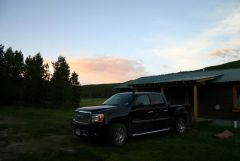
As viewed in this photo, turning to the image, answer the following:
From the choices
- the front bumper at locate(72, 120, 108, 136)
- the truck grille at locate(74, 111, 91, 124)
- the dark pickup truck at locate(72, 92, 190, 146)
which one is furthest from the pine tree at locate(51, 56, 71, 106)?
the front bumper at locate(72, 120, 108, 136)

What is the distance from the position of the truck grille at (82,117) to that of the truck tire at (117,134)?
0.86 metres

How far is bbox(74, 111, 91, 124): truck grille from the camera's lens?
11.0 metres

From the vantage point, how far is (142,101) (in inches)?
492

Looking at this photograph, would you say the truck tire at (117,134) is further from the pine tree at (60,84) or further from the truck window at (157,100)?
the pine tree at (60,84)

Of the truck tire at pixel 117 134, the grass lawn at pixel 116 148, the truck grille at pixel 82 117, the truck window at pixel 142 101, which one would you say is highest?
the truck window at pixel 142 101

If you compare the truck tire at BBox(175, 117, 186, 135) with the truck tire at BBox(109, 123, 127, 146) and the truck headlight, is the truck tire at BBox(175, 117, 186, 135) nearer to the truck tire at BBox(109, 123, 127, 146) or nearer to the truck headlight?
the truck tire at BBox(109, 123, 127, 146)

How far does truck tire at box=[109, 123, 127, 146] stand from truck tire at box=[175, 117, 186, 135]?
348 cm

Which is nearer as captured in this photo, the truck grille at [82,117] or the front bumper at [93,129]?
the front bumper at [93,129]

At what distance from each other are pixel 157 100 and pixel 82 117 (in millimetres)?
3509

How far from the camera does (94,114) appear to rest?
427 inches

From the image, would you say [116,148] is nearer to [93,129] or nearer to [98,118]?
[93,129]

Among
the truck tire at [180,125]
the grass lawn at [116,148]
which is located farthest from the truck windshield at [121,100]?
the truck tire at [180,125]

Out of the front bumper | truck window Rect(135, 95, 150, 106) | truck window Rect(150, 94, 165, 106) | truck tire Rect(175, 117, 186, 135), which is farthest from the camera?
truck tire Rect(175, 117, 186, 135)

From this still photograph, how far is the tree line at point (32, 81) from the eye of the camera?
137ft
